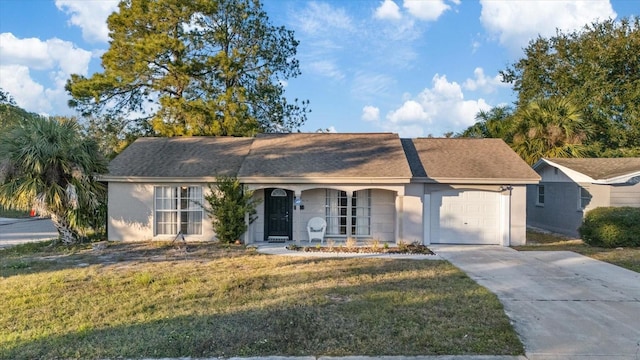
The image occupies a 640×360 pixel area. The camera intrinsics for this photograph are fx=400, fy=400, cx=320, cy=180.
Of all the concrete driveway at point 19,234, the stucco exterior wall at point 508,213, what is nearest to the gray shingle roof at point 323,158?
the stucco exterior wall at point 508,213

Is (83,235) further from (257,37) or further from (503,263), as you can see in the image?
(257,37)

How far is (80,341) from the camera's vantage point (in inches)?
213

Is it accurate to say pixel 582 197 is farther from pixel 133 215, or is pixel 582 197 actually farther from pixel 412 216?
pixel 133 215

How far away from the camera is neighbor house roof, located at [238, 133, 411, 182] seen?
46.4 ft

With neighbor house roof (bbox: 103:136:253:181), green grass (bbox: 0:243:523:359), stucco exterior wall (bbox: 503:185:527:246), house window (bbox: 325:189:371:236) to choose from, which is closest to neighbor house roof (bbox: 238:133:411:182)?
neighbor house roof (bbox: 103:136:253:181)

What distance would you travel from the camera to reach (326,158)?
620 inches

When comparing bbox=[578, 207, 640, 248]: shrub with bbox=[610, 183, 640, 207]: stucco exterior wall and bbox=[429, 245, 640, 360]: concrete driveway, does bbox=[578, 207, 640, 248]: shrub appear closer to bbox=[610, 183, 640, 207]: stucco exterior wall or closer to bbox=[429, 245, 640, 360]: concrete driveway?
bbox=[610, 183, 640, 207]: stucco exterior wall

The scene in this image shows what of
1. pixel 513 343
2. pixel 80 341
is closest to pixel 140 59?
pixel 80 341

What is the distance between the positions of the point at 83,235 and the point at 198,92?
43.1 ft

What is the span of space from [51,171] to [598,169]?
20.2 m

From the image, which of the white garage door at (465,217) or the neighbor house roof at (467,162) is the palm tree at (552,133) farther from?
the white garage door at (465,217)

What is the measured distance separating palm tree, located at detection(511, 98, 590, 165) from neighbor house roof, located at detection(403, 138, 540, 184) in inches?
151

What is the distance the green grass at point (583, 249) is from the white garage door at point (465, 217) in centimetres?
117

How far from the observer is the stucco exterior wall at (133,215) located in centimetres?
1501
